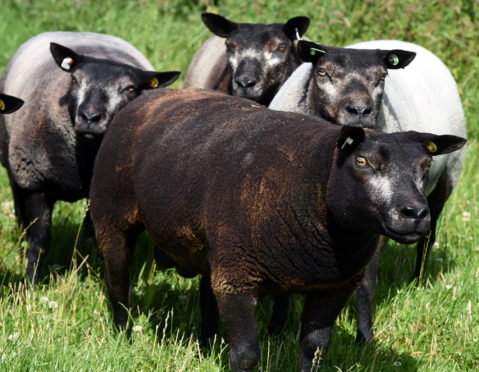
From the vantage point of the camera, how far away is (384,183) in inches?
156

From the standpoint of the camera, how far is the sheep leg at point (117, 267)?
5.45 m

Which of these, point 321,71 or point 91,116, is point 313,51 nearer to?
point 321,71

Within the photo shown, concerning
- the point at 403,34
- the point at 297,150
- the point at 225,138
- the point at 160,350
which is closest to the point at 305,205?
the point at 297,150

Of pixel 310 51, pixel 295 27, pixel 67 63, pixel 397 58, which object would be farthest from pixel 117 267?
pixel 295 27

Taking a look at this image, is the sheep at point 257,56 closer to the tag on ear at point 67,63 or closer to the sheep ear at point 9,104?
the tag on ear at point 67,63

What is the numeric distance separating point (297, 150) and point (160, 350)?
1321 millimetres

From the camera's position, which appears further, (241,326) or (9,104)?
(9,104)

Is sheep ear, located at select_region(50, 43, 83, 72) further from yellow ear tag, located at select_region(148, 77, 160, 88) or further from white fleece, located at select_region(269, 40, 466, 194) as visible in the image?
Answer: white fleece, located at select_region(269, 40, 466, 194)

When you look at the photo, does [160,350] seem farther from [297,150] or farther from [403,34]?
[403,34]

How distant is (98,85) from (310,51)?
1462 millimetres

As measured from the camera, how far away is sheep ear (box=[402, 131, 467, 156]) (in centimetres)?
412

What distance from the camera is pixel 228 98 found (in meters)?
5.27

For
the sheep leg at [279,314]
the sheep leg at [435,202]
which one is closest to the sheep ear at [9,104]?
the sheep leg at [279,314]

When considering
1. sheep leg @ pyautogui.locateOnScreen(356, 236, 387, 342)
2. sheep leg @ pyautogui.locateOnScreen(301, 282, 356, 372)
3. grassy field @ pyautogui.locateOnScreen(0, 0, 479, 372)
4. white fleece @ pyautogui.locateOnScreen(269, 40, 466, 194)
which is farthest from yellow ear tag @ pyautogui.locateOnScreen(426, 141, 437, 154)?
white fleece @ pyautogui.locateOnScreen(269, 40, 466, 194)
